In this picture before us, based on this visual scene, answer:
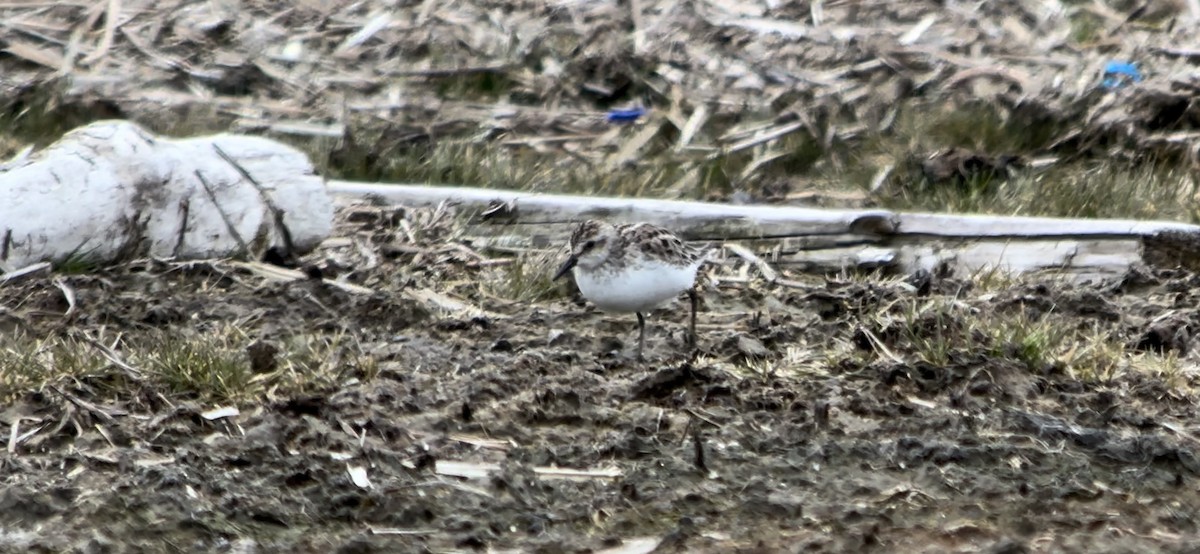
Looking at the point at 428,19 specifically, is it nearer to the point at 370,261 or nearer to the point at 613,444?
the point at 370,261

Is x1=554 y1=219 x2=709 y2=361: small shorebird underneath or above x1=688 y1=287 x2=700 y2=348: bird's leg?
above

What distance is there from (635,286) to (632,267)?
0.07 metres

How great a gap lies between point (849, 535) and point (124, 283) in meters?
3.55

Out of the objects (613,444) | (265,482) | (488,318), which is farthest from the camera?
(488,318)

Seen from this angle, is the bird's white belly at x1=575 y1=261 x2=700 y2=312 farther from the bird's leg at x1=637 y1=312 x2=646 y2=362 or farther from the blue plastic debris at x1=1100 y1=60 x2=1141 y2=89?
the blue plastic debris at x1=1100 y1=60 x2=1141 y2=89

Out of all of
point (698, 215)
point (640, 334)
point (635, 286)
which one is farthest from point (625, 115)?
point (635, 286)

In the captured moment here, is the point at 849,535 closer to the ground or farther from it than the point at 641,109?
farther from it

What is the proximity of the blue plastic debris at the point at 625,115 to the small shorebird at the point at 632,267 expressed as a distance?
3.27m

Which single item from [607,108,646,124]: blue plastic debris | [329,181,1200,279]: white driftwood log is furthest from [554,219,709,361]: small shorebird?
[607,108,646,124]: blue plastic debris

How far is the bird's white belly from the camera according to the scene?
6418 mm

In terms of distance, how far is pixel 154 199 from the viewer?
24.0 ft

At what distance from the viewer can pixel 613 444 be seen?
550 cm

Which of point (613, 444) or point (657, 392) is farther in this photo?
point (657, 392)

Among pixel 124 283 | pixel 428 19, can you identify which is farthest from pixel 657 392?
pixel 428 19
